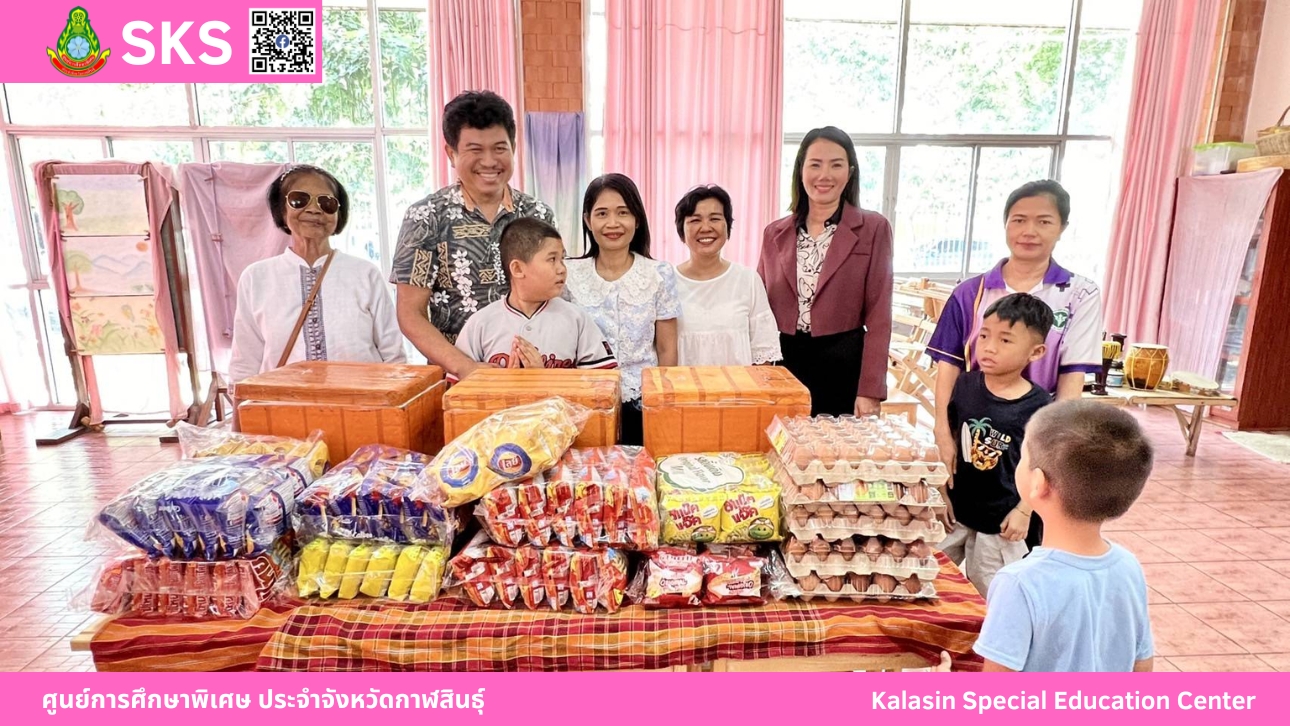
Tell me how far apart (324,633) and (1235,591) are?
3263 millimetres

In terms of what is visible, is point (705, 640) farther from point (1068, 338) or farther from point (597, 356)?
point (1068, 338)

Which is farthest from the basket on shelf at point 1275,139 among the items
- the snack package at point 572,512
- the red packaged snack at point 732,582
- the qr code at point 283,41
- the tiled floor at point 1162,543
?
the qr code at point 283,41

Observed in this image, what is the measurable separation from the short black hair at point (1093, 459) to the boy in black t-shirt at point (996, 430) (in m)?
0.63

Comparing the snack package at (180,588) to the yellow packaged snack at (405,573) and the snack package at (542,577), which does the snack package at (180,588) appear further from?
the snack package at (542,577)

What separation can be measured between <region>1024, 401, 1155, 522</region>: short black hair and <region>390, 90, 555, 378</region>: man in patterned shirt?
134cm

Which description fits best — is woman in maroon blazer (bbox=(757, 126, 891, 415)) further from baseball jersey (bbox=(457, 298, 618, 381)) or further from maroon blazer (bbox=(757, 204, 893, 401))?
baseball jersey (bbox=(457, 298, 618, 381))

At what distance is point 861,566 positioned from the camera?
45.8 inches

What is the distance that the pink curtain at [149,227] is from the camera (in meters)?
4.08

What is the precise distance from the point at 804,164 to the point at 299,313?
155 cm

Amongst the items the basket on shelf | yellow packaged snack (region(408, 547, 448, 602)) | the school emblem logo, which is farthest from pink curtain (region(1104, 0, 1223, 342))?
the school emblem logo

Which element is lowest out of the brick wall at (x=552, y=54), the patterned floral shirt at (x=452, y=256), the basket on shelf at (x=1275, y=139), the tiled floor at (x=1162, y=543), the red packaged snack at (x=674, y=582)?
the tiled floor at (x=1162, y=543)

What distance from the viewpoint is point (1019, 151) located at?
17.1 ft

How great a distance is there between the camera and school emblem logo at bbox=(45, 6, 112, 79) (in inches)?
113

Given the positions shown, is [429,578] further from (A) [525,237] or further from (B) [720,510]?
(A) [525,237]
